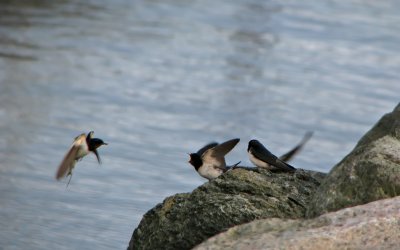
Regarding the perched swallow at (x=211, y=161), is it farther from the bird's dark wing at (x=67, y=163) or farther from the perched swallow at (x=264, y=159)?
the bird's dark wing at (x=67, y=163)

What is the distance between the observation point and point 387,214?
5.98 metres

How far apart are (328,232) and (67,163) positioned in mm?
2129

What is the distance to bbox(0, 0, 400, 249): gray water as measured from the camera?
9.91 meters

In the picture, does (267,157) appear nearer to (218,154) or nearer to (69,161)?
(218,154)

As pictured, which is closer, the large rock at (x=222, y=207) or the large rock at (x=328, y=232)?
the large rock at (x=328, y=232)

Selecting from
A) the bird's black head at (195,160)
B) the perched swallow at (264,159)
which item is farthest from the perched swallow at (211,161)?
the perched swallow at (264,159)

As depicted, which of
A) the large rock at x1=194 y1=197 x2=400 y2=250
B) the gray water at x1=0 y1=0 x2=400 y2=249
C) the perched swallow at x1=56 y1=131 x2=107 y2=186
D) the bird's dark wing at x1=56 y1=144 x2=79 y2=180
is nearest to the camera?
the large rock at x1=194 y1=197 x2=400 y2=250

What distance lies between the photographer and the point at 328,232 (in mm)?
5875

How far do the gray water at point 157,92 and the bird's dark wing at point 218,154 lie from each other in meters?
1.30

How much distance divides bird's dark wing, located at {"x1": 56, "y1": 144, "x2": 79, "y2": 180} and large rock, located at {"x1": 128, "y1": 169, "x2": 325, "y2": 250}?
59 cm

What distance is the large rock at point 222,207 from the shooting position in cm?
684

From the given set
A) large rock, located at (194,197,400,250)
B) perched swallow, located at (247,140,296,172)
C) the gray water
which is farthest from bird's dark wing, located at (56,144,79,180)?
large rock, located at (194,197,400,250)

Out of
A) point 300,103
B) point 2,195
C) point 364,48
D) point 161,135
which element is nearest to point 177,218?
point 2,195

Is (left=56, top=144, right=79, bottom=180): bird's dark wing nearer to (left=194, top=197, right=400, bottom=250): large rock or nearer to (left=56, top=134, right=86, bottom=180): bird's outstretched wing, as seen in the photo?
(left=56, top=134, right=86, bottom=180): bird's outstretched wing
